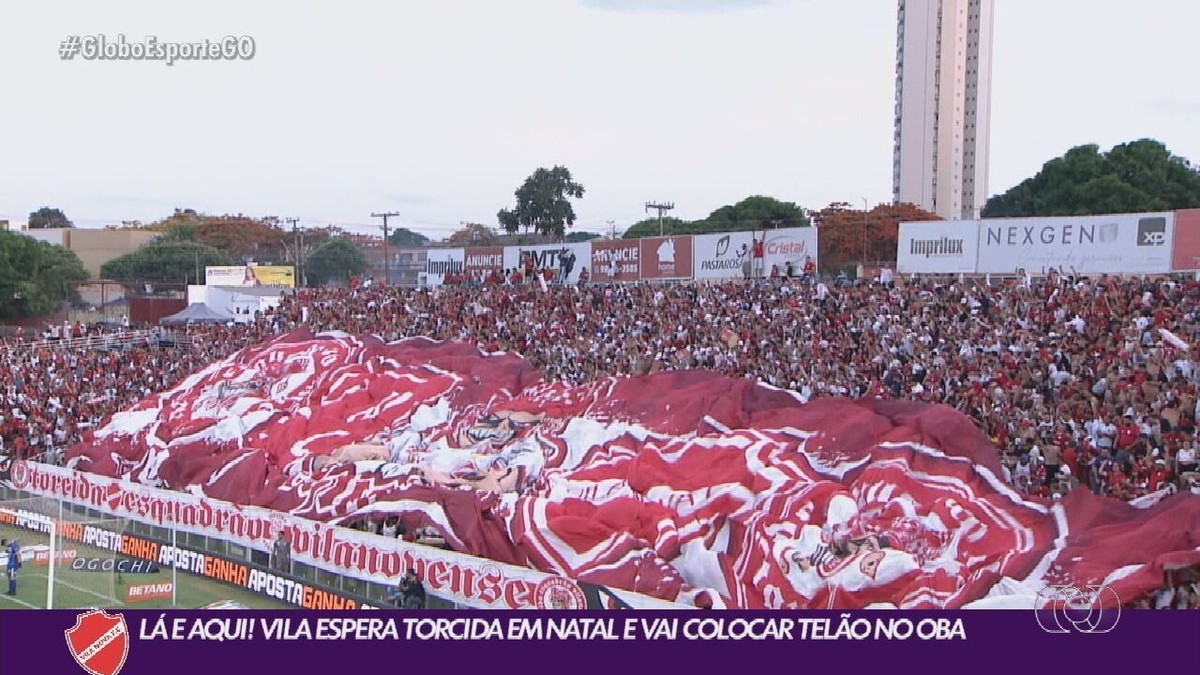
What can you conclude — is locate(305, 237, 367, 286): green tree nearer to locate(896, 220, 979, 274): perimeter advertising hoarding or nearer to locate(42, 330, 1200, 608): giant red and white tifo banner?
locate(42, 330, 1200, 608): giant red and white tifo banner

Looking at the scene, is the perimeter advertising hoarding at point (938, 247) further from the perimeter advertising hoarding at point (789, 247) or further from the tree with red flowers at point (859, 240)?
the tree with red flowers at point (859, 240)

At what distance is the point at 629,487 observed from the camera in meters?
19.0

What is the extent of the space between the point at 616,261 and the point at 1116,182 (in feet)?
116

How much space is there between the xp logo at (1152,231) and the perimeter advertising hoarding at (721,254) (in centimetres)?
894

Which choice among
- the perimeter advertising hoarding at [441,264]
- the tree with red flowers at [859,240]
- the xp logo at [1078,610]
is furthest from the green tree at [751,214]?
the xp logo at [1078,610]

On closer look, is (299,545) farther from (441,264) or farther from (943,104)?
(943,104)

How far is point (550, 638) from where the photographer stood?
9.34m

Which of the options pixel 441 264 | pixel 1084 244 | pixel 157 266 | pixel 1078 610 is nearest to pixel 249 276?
pixel 157 266

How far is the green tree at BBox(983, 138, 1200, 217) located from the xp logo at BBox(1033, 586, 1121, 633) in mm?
47583

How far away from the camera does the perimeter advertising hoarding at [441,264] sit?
36.3m

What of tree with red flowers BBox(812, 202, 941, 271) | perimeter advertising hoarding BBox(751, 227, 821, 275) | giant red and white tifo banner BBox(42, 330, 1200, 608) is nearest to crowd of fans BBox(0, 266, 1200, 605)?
giant red and white tifo banner BBox(42, 330, 1200, 608)

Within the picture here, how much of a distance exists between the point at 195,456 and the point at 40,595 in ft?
21.5

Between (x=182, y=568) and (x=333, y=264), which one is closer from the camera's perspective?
(x=182, y=568)

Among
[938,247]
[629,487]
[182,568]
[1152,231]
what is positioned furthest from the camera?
[938,247]
